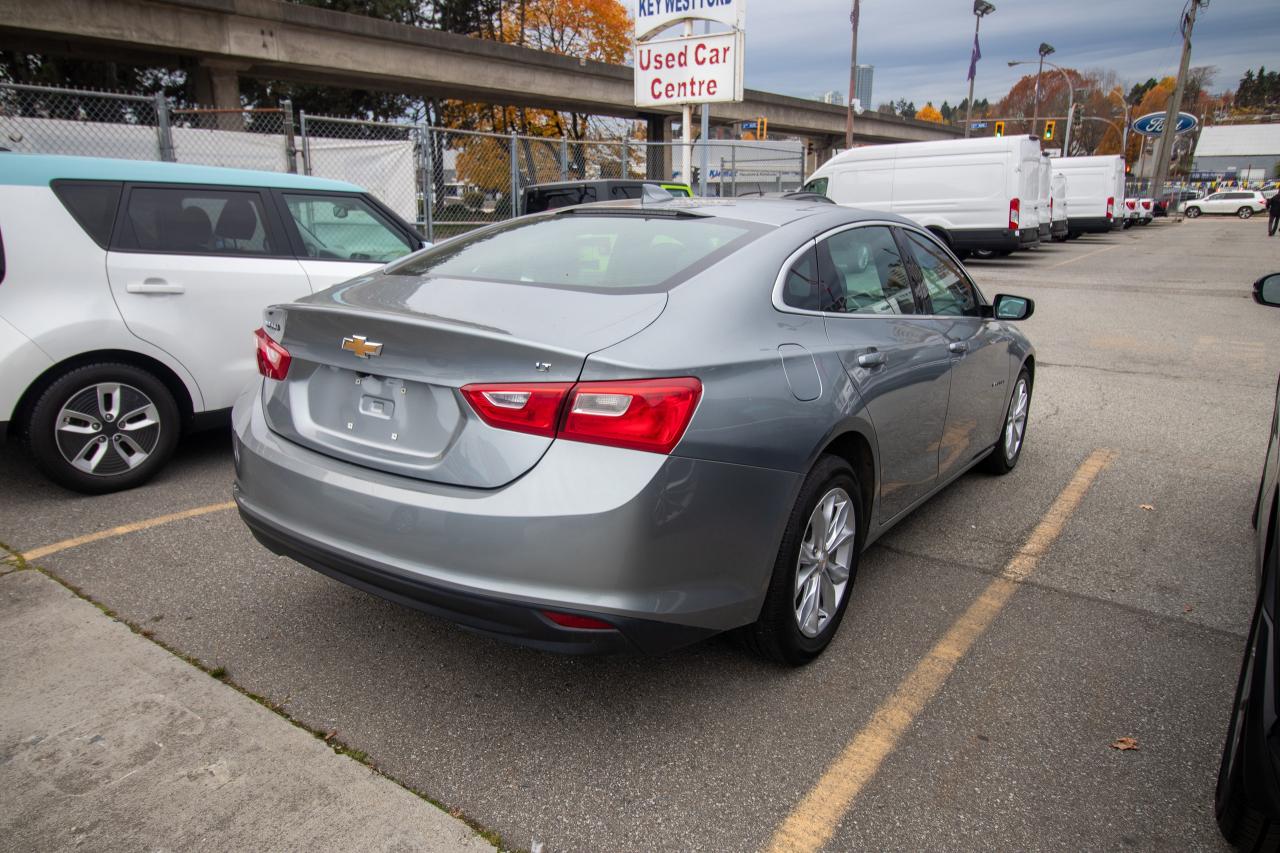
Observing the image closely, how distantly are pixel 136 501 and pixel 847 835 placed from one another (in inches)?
155

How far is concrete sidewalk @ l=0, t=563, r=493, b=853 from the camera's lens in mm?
2178

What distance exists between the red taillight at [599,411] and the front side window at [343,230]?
12.1 feet

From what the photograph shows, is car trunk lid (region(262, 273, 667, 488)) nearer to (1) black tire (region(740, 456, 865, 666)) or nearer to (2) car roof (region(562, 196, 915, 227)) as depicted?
(1) black tire (region(740, 456, 865, 666))

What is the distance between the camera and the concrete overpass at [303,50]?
22.0 meters

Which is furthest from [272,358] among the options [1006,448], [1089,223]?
[1089,223]

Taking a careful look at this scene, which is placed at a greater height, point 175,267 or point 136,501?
point 175,267

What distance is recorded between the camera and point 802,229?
10.7 feet

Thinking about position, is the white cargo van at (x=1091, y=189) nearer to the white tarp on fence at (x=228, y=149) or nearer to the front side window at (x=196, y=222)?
the white tarp on fence at (x=228, y=149)

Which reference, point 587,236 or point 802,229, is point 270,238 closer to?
point 587,236

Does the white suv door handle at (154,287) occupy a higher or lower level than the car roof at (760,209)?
lower

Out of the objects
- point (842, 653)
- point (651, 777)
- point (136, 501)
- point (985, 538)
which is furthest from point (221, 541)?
point (985, 538)

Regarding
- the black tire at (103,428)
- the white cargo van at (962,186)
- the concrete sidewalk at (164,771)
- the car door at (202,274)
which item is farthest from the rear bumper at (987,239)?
the concrete sidewalk at (164,771)

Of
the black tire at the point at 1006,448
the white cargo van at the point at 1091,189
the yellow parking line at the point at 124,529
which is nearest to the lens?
the yellow parking line at the point at 124,529

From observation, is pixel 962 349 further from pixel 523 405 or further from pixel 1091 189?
pixel 1091 189
